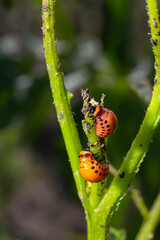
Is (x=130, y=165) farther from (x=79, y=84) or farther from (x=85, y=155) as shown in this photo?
(x=79, y=84)

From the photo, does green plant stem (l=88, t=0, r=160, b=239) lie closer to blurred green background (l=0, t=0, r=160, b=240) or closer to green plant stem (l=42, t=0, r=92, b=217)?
green plant stem (l=42, t=0, r=92, b=217)

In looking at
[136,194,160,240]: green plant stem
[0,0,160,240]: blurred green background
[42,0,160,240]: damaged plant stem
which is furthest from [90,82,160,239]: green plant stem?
[0,0,160,240]: blurred green background

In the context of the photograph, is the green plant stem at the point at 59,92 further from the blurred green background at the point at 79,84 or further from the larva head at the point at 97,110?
the blurred green background at the point at 79,84

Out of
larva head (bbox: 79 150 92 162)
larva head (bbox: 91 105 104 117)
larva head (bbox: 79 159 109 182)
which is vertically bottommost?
larva head (bbox: 79 159 109 182)

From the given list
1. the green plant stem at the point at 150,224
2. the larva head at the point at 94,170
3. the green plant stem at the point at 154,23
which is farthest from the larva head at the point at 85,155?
the green plant stem at the point at 150,224

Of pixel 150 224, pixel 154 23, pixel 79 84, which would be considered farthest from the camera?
pixel 79 84

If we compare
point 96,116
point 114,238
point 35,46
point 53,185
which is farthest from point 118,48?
point 53,185

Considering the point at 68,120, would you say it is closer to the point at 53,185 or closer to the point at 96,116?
the point at 96,116

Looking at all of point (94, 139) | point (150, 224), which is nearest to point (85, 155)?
point (94, 139)
